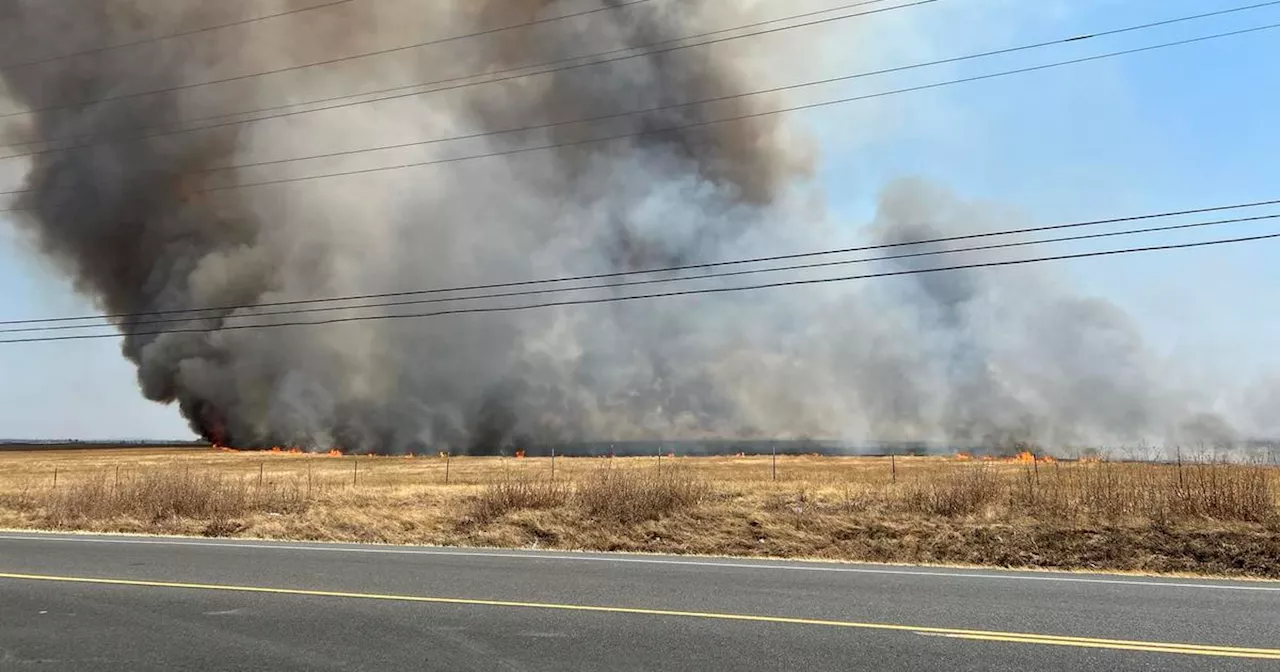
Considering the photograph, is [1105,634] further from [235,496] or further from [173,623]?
[235,496]

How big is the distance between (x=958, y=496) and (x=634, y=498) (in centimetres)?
551

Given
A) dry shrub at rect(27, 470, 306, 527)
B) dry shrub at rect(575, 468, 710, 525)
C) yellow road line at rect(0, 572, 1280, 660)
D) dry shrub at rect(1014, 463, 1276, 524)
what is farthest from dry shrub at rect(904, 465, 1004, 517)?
dry shrub at rect(27, 470, 306, 527)

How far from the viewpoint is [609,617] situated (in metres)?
6.54

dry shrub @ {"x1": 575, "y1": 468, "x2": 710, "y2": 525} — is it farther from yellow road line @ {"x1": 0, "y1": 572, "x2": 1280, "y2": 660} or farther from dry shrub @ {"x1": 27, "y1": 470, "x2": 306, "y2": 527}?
yellow road line @ {"x1": 0, "y1": 572, "x2": 1280, "y2": 660}

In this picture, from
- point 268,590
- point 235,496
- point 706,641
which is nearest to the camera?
point 706,641

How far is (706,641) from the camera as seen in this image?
573 cm

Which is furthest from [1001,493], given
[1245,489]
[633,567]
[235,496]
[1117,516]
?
[235,496]

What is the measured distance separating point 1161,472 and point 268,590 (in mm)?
15463

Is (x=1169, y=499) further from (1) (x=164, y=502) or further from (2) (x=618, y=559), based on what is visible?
(1) (x=164, y=502)

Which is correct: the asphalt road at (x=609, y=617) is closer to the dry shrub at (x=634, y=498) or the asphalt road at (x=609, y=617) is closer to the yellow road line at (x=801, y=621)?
the yellow road line at (x=801, y=621)

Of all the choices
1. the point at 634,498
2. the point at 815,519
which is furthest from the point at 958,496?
the point at 634,498

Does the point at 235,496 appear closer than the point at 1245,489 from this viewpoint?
No

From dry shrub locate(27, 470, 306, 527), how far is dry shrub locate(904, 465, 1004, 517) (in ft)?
40.0

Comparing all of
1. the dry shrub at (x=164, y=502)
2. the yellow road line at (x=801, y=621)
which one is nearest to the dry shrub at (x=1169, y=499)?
the yellow road line at (x=801, y=621)
